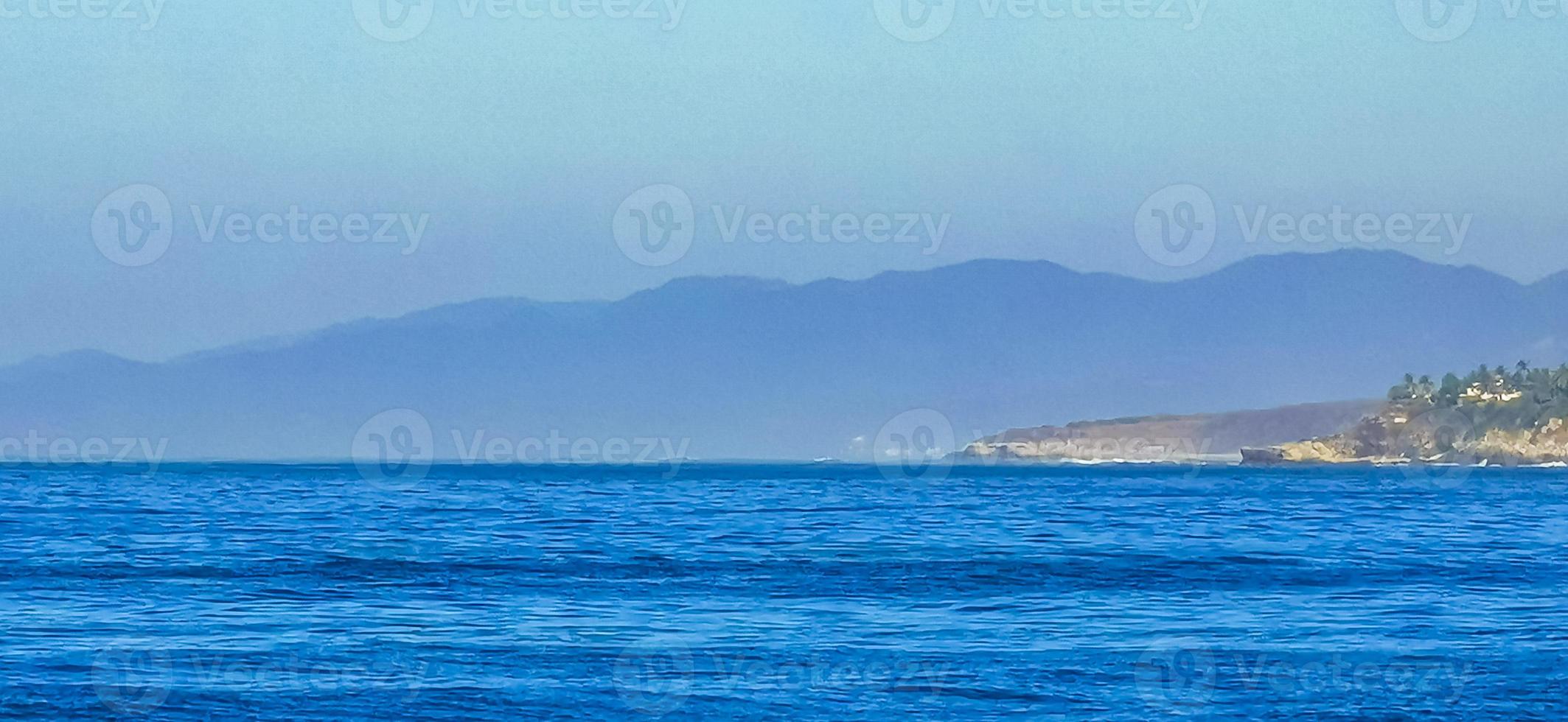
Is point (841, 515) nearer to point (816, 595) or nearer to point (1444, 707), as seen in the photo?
point (816, 595)

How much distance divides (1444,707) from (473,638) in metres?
14.2

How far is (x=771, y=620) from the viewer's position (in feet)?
109

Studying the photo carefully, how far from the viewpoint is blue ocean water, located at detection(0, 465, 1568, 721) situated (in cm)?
2452

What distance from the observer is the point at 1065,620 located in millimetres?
33312

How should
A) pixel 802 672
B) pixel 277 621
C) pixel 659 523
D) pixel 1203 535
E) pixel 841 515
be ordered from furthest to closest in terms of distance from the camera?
pixel 841 515 < pixel 659 523 < pixel 1203 535 < pixel 277 621 < pixel 802 672

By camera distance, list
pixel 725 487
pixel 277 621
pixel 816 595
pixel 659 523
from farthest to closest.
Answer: pixel 725 487 < pixel 659 523 < pixel 816 595 < pixel 277 621

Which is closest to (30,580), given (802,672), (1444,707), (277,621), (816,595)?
(277,621)

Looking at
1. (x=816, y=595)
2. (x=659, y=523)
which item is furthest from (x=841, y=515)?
(x=816, y=595)

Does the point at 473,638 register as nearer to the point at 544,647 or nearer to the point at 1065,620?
the point at 544,647

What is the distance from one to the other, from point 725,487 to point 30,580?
93.5m

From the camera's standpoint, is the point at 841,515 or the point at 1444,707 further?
the point at 841,515

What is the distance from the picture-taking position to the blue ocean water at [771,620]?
24.5 meters

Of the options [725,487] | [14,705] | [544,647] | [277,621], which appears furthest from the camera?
[725,487]

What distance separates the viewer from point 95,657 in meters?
27.7
